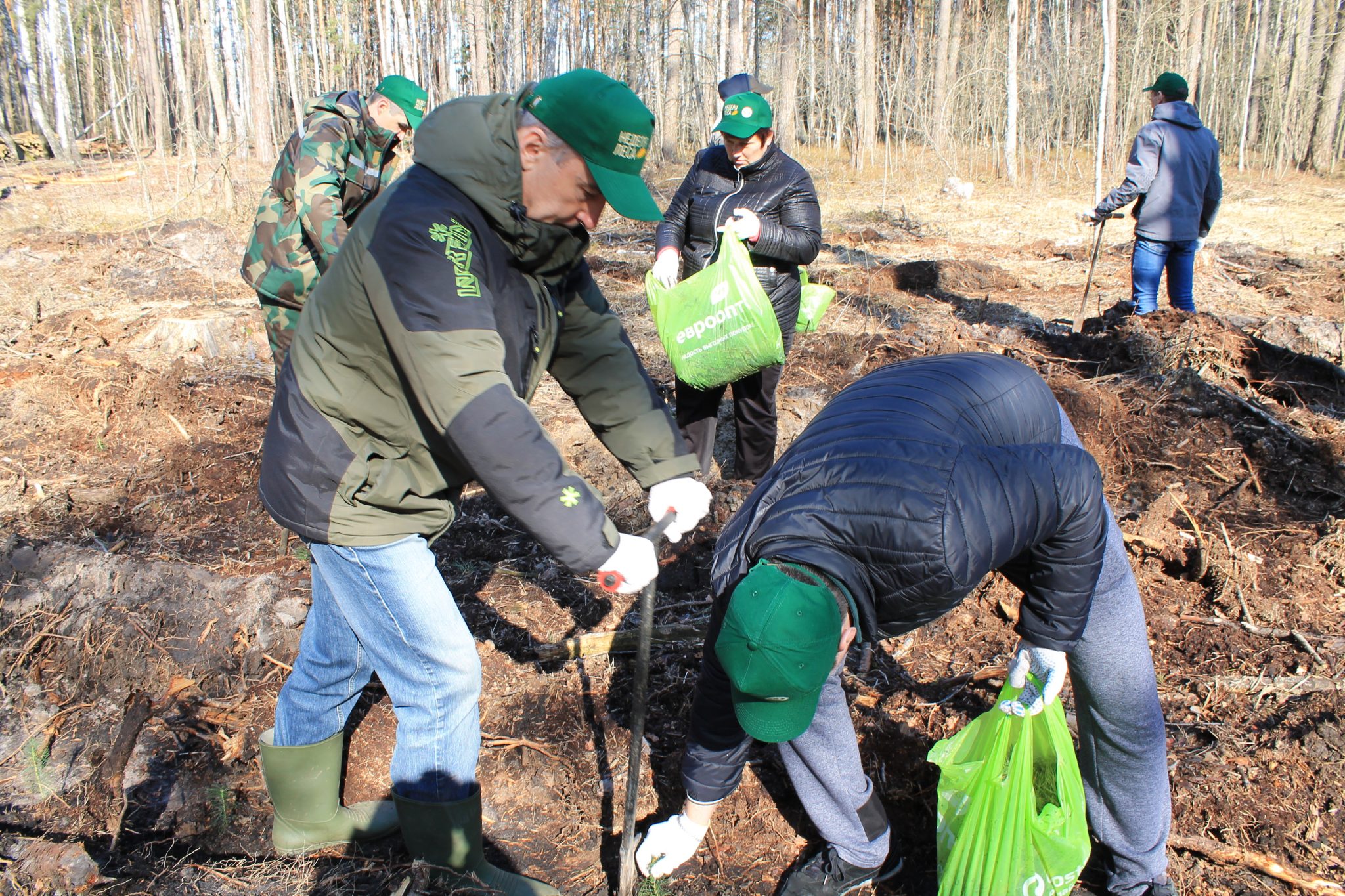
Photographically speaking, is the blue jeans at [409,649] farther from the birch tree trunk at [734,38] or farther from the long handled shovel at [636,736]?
the birch tree trunk at [734,38]

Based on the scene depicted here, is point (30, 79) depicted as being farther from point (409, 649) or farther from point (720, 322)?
point (409, 649)

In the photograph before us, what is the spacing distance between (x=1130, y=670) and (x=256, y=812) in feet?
7.39

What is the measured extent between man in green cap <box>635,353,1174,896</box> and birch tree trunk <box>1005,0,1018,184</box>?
14913mm

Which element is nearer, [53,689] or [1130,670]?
[1130,670]

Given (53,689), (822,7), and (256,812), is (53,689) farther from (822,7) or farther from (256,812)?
(822,7)

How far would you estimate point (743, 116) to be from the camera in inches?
128

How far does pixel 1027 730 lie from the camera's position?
1741 mm

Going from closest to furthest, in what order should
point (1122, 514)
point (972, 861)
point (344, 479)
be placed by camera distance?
point (344, 479) → point (972, 861) → point (1122, 514)

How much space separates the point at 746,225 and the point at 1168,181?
3720 mm

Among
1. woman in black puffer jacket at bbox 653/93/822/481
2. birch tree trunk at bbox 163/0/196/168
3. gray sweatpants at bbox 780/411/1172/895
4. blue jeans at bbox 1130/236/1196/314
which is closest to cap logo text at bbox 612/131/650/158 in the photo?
gray sweatpants at bbox 780/411/1172/895

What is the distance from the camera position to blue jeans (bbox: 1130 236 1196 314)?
18.1 ft

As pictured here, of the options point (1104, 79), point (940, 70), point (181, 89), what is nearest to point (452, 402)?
point (1104, 79)

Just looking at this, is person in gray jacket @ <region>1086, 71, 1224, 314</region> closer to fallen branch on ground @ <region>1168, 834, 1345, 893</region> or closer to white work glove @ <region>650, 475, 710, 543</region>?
fallen branch on ground @ <region>1168, 834, 1345, 893</region>

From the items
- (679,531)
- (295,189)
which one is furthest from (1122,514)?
(295,189)
